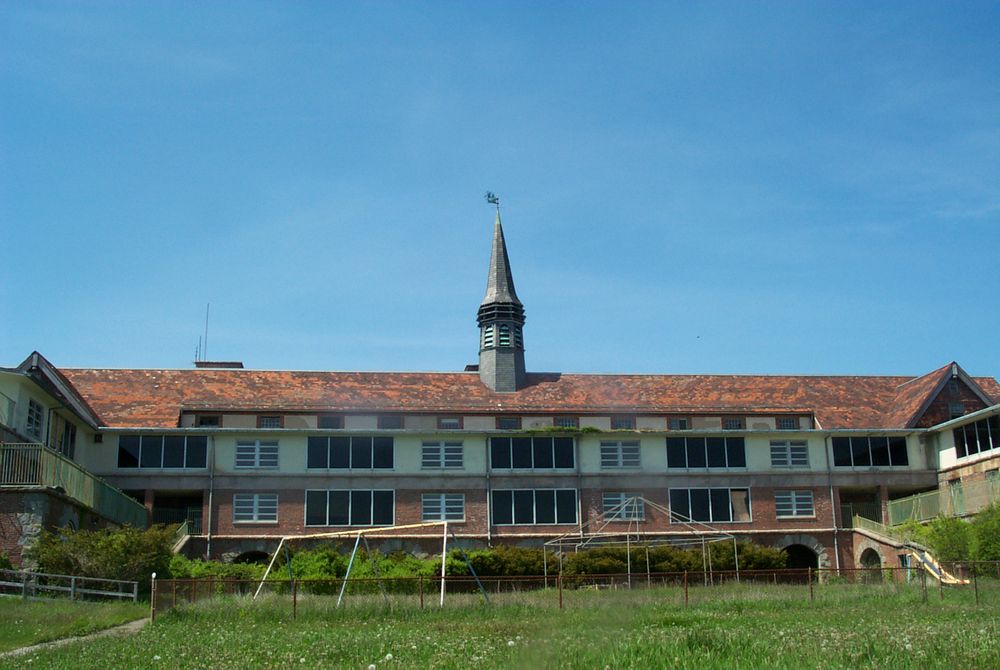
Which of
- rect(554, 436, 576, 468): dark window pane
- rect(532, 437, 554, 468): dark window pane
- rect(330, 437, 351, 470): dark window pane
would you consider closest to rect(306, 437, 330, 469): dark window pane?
rect(330, 437, 351, 470): dark window pane

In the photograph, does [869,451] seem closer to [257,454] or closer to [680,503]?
[680,503]

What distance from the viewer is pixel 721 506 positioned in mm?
49625

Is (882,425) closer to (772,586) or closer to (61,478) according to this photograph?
(772,586)

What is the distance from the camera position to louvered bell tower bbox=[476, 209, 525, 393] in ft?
175

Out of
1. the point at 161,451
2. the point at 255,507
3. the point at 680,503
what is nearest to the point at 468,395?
the point at 680,503

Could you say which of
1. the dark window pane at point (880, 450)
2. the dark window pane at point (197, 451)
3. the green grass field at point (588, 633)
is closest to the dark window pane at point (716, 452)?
the dark window pane at point (880, 450)

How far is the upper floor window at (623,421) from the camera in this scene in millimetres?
50438

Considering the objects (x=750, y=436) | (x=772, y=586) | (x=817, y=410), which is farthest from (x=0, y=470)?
(x=817, y=410)

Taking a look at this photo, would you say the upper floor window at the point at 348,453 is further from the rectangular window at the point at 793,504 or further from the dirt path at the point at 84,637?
the dirt path at the point at 84,637

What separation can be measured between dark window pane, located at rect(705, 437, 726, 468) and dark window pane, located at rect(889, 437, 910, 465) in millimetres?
7283

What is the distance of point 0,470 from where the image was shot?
3422 centimetres

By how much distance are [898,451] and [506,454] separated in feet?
55.4

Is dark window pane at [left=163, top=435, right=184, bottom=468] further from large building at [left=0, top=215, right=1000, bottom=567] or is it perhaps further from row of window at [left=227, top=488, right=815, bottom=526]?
row of window at [left=227, top=488, right=815, bottom=526]

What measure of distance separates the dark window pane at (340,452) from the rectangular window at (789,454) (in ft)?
58.6
